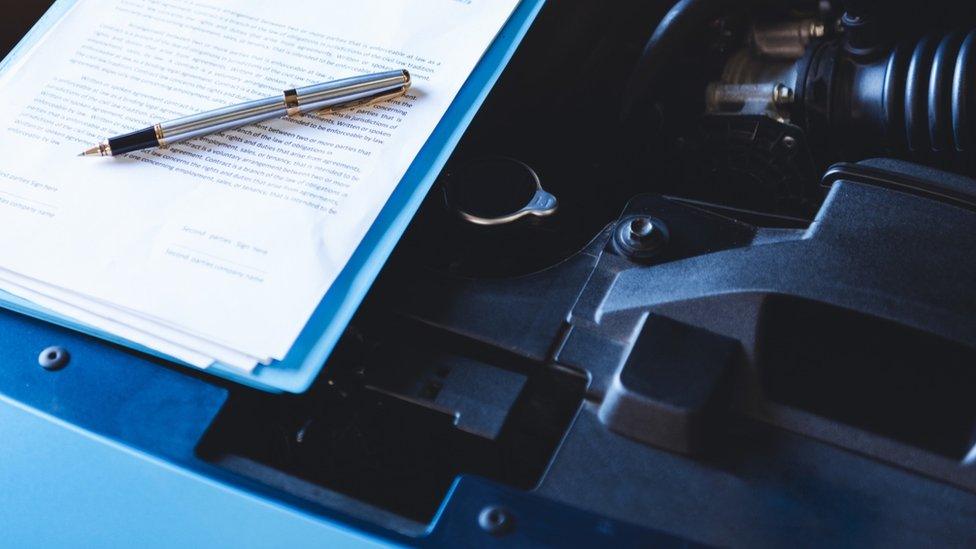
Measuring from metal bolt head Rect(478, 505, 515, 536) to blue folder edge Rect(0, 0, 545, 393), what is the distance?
114 millimetres

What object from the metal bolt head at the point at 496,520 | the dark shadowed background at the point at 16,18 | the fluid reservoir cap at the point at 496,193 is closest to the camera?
the metal bolt head at the point at 496,520

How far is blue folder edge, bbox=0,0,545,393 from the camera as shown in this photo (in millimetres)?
512

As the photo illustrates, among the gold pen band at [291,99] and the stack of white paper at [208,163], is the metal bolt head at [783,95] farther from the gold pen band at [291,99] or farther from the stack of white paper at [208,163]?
the gold pen band at [291,99]

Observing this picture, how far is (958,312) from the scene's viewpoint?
1.59 feet

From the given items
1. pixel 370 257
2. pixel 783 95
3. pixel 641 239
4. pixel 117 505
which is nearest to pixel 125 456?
pixel 117 505

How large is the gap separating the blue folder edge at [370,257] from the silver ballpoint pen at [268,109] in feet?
0.15

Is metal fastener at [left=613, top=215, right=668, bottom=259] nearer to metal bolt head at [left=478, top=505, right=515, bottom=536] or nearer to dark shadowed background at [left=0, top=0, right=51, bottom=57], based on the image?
metal bolt head at [left=478, top=505, right=515, bottom=536]

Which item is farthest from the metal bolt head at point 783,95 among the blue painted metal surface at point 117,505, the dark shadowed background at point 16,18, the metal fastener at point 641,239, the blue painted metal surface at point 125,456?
the dark shadowed background at point 16,18

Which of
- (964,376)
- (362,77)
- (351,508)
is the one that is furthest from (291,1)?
(964,376)

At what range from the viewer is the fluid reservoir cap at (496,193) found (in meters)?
0.58

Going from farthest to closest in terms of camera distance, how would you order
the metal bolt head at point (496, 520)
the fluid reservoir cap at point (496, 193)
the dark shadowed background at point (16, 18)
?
the dark shadowed background at point (16, 18) < the fluid reservoir cap at point (496, 193) < the metal bolt head at point (496, 520)

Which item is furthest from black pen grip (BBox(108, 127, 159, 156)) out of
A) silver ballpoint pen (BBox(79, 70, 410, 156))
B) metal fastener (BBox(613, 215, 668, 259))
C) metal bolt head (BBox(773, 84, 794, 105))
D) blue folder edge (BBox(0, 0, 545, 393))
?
metal bolt head (BBox(773, 84, 794, 105))

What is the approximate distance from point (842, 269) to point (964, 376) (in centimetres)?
8

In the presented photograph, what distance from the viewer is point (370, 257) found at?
553mm
